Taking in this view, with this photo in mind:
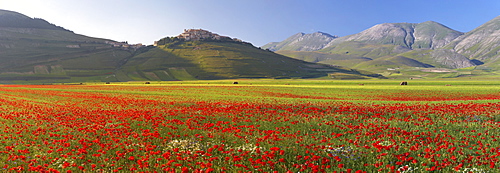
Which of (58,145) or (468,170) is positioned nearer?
(468,170)

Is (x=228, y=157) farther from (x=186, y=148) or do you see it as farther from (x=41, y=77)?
(x=41, y=77)

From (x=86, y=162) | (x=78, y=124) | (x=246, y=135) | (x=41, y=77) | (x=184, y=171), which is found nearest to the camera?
(x=184, y=171)

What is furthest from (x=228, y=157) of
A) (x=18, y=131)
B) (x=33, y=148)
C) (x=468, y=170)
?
(x=18, y=131)

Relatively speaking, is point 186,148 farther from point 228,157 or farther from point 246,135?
point 246,135

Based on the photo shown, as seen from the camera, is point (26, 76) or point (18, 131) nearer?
point (18, 131)

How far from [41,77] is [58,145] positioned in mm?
219842

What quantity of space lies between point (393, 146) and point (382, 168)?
137 inches

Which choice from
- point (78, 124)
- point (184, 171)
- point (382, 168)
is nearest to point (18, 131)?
point (78, 124)

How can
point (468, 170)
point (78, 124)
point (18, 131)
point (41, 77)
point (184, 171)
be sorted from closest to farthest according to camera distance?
1. point (184, 171)
2. point (468, 170)
3. point (18, 131)
4. point (78, 124)
5. point (41, 77)

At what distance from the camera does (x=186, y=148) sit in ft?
40.7

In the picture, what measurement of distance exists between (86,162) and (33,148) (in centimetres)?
415

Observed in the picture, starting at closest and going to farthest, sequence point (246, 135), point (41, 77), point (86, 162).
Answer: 1. point (86, 162)
2. point (246, 135)
3. point (41, 77)

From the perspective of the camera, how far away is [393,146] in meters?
12.2

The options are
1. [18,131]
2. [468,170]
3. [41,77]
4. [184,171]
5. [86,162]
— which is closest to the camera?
[184,171]
